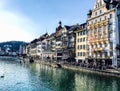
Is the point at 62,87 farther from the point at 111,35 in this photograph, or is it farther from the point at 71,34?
the point at 71,34

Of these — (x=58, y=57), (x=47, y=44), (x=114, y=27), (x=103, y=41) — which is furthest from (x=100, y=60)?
(x=47, y=44)

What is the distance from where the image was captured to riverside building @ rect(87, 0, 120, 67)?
3600 inches

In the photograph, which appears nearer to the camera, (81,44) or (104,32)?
(104,32)

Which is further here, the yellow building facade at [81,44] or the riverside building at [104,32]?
the yellow building facade at [81,44]

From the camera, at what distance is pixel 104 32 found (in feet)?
316

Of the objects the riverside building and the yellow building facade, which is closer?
the riverside building

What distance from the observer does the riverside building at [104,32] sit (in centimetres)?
9144

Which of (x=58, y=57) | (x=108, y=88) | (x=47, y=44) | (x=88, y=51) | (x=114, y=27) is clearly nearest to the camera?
(x=108, y=88)

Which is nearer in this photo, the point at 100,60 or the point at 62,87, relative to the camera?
the point at 62,87

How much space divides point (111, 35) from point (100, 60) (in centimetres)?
1075

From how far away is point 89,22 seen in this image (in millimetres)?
110312

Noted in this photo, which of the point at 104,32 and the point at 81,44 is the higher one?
the point at 104,32

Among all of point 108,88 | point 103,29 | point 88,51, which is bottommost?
point 108,88

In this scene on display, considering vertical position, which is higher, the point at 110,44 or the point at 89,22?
the point at 89,22
